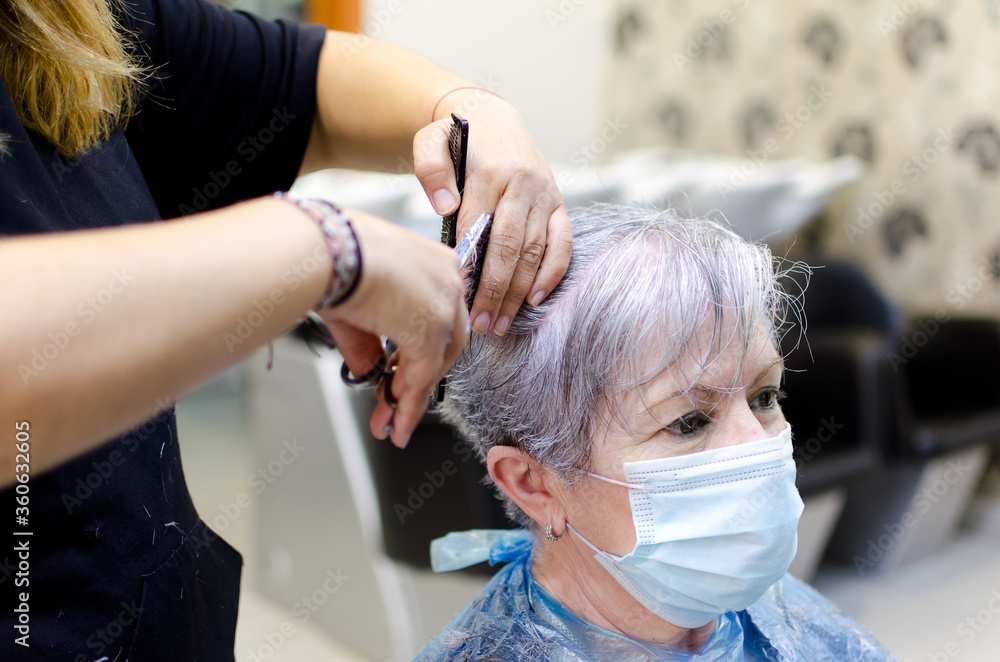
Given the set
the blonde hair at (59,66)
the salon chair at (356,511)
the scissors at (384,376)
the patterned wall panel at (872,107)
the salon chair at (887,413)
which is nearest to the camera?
the scissors at (384,376)

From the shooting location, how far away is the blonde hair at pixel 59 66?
0.88 meters

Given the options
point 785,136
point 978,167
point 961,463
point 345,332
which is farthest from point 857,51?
point 345,332

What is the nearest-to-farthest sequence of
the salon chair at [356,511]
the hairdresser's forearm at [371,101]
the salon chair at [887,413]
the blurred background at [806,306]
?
the hairdresser's forearm at [371,101] → the salon chair at [356,511] → the blurred background at [806,306] → the salon chair at [887,413]

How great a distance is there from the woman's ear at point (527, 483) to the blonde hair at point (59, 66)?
0.70m

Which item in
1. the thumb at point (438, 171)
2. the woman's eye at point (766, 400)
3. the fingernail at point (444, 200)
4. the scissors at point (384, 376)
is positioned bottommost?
the woman's eye at point (766, 400)

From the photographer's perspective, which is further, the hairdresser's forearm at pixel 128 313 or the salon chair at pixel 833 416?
the salon chair at pixel 833 416

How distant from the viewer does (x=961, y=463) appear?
3.52m

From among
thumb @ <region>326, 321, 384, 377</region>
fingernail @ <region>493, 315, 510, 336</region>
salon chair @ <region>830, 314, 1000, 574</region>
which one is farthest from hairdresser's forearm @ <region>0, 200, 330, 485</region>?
salon chair @ <region>830, 314, 1000, 574</region>

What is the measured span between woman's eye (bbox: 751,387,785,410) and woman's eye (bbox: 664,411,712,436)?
108 mm

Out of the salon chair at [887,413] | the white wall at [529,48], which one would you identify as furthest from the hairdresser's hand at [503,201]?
the white wall at [529,48]

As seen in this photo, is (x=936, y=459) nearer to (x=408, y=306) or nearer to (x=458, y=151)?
(x=458, y=151)

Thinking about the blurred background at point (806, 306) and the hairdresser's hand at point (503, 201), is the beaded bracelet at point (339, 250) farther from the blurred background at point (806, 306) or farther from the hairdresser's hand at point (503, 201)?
the blurred background at point (806, 306)

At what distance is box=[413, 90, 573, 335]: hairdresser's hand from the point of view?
3.14 feet

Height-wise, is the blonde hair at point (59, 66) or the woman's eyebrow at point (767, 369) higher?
the blonde hair at point (59, 66)
